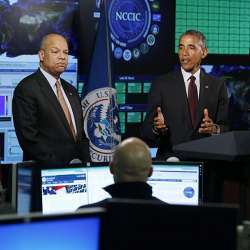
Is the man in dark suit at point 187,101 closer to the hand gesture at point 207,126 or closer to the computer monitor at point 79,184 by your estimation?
the hand gesture at point 207,126

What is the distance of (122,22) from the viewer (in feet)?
20.2

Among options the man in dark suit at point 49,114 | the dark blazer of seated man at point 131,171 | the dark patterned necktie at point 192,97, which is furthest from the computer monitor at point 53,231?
the dark patterned necktie at point 192,97

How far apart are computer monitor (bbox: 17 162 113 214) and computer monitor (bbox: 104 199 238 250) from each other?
1.40 metres

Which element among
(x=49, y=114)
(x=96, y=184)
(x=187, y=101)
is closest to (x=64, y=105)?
(x=49, y=114)

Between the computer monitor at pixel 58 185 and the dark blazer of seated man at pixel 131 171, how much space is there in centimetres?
79

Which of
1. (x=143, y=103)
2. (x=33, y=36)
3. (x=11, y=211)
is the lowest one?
(x=11, y=211)

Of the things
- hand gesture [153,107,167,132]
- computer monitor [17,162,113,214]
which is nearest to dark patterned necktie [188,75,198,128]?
hand gesture [153,107,167,132]

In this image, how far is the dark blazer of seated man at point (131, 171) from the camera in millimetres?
2229

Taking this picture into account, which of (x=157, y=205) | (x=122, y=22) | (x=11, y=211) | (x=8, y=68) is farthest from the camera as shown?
(x=122, y=22)

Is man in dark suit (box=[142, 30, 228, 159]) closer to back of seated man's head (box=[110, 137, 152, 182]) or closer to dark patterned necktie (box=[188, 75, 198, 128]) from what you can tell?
dark patterned necktie (box=[188, 75, 198, 128])

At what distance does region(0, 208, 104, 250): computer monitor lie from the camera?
155cm

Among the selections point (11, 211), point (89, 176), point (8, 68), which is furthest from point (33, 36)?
point (11, 211)

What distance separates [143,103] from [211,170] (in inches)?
Answer: 123

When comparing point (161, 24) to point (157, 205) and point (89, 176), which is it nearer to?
point (89, 176)
